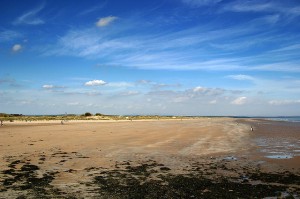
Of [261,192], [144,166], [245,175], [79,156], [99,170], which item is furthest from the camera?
[79,156]

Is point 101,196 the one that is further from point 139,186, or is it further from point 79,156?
point 79,156

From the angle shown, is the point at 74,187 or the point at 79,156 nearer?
the point at 74,187

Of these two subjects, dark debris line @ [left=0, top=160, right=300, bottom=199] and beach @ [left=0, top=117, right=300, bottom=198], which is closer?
dark debris line @ [left=0, top=160, right=300, bottom=199]

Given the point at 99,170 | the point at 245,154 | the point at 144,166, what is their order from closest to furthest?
1. the point at 99,170
2. the point at 144,166
3. the point at 245,154

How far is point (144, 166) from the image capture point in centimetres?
1369

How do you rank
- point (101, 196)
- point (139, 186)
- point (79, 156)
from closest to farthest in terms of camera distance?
point (101, 196)
point (139, 186)
point (79, 156)

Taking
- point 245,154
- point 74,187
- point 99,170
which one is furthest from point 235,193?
point 245,154

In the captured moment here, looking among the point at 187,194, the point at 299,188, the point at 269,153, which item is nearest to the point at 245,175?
the point at 299,188

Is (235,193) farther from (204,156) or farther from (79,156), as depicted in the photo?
(79,156)

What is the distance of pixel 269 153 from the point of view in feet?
59.6

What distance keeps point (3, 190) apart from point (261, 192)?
26.8 feet

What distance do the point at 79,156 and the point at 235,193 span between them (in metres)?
10.0

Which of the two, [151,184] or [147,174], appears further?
[147,174]

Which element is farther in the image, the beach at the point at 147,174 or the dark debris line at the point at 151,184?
the beach at the point at 147,174
